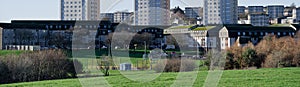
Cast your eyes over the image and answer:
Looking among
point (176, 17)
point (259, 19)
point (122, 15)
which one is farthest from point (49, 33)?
point (259, 19)

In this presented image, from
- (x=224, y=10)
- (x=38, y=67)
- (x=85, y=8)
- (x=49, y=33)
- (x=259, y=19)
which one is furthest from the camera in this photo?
(x=259, y=19)

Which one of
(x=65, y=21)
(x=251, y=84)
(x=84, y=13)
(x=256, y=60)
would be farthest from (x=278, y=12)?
(x=251, y=84)

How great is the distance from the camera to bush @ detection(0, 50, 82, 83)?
21.1 meters

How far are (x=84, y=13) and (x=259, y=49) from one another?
1440 cm

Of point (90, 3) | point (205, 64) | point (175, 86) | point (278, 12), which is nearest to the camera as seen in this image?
point (175, 86)

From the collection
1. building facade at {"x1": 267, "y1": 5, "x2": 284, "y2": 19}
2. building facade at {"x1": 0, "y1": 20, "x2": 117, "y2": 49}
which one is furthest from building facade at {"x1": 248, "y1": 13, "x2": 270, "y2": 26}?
building facade at {"x1": 0, "y1": 20, "x2": 117, "y2": 49}

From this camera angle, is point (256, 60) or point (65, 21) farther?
point (65, 21)

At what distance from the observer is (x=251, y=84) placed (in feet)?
45.2

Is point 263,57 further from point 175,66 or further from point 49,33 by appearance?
point 49,33

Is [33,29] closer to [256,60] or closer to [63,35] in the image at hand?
[63,35]

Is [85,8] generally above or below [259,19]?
below

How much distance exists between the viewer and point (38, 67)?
21.6m

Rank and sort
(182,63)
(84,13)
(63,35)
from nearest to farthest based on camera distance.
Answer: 1. (182,63)
2. (84,13)
3. (63,35)

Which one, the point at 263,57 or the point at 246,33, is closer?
the point at 263,57
